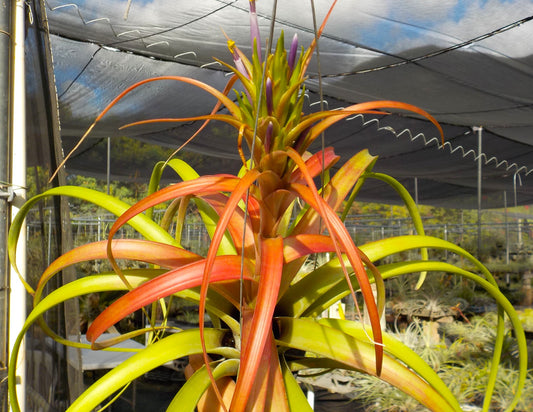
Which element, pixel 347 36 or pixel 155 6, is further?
pixel 347 36

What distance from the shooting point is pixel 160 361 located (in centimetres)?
35

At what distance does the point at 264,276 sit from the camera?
1.09 ft

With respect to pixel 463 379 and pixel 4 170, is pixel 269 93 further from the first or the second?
pixel 463 379

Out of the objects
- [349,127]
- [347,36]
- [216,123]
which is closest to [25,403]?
[347,36]

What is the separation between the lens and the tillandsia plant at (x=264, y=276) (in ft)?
1.07

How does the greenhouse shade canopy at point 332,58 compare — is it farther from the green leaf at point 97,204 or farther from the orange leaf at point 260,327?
the orange leaf at point 260,327

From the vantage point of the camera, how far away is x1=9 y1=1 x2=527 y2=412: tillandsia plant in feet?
1.07

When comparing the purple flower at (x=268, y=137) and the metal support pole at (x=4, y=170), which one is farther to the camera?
the metal support pole at (x=4, y=170)

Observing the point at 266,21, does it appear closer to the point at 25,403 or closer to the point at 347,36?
the point at 347,36

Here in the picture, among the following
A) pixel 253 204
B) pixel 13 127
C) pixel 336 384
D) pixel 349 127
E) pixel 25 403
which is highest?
pixel 349 127

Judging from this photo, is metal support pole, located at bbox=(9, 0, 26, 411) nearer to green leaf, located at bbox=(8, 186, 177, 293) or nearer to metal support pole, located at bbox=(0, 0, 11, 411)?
metal support pole, located at bbox=(0, 0, 11, 411)

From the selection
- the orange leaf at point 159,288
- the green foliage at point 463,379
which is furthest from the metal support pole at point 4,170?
the green foliage at point 463,379

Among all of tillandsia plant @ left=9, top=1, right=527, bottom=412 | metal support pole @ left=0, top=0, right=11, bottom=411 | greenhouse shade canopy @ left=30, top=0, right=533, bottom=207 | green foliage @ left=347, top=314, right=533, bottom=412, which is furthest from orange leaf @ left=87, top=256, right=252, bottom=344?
green foliage @ left=347, top=314, right=533, bottom=412

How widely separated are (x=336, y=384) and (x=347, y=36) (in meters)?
1.60
